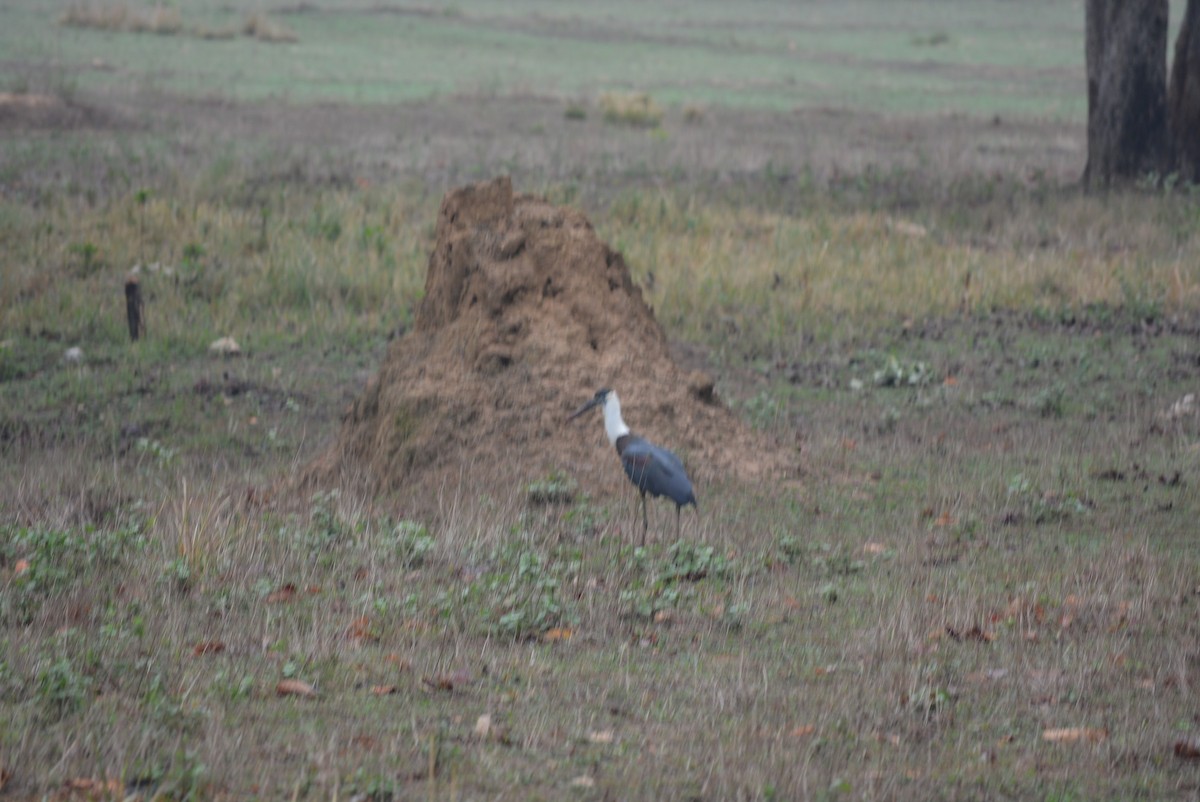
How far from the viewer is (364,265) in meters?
15.2

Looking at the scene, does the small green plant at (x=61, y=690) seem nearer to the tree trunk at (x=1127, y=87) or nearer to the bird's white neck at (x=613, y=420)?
the bird's white neck at (x=613, y=420)

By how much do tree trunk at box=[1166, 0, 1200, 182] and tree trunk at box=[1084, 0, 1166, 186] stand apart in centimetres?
18

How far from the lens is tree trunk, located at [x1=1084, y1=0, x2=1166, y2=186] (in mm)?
19938

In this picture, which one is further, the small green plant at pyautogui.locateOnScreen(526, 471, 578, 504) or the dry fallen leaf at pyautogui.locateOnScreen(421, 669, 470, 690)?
the small green plant at pyautogui.locateOnScreen(526, 471, 578, 504)

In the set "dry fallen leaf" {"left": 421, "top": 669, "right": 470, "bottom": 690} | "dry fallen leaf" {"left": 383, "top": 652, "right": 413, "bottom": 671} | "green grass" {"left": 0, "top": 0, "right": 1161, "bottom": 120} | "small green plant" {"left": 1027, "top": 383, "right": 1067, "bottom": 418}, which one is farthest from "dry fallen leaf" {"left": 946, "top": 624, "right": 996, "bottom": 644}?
"green grass" {"left": 0, "top": 0, "right": 1161, "bottom": 120}

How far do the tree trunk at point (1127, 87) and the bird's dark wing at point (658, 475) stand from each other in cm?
1493

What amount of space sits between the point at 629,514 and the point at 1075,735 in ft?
11.6

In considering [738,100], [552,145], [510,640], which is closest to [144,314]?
[510,640]

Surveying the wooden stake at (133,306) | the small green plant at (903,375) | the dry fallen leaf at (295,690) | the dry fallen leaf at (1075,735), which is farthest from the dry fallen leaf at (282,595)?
the wooden stake at (133,306)

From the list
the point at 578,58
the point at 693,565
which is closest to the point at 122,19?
the point at 578,58

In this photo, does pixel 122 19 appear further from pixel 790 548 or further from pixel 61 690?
pixel 61 690

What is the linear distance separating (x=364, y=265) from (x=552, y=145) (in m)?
11.7

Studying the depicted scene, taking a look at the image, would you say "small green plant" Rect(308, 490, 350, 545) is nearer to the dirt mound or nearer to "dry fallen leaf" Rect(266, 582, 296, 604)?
"dry fallen leaf" Rect(266, 582, 296, 604)

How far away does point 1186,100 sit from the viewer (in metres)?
20.2
